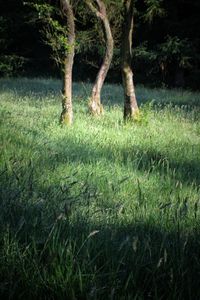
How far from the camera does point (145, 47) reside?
2811 centimetres

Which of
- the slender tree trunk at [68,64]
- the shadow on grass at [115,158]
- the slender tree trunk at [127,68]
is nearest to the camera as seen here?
the shadow on grass at [115,158]

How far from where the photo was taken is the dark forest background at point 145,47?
27031 millimetres

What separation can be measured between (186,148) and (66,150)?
229cm

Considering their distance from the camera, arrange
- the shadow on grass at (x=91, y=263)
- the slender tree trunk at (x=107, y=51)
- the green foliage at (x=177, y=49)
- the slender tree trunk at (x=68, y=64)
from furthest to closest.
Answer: the green foliage at (x=177, y=49), the slender tree trunk at (x=107, y=51), the slender tree trunk at (x=68, y=64), the shadow on grass at (x=91, y=263)

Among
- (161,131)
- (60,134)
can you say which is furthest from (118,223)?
(161,131)

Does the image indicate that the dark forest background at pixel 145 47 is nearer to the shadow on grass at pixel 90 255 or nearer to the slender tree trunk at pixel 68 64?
the slender tree trunk at pixel 68 64

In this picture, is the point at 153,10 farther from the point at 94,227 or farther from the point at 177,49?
the point at 94,227

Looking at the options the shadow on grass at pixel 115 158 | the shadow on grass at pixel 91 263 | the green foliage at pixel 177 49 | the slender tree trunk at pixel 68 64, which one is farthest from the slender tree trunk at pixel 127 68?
the green foliage at pixel 177 49

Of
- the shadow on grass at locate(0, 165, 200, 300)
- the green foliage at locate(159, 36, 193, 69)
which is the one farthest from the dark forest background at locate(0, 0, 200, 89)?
the shadow on grass at locate(0, 165, 200, 300)

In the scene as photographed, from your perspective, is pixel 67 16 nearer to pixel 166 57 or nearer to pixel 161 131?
pixel 161 131

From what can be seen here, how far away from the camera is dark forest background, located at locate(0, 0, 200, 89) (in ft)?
88.7

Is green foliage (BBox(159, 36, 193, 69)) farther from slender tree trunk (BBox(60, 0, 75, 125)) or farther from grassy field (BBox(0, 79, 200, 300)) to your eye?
grassy field (BBox(0, 79, 200, 300))

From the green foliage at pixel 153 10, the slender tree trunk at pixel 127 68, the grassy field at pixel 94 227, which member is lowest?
the grassy field at pixel 94 227

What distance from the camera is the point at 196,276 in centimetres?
306
